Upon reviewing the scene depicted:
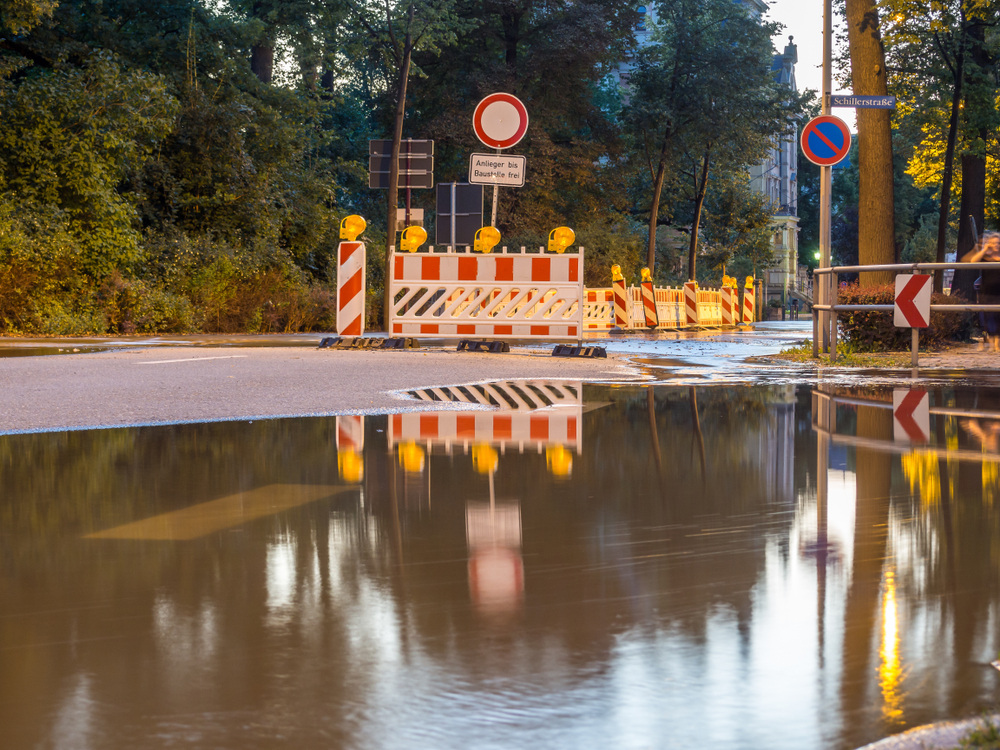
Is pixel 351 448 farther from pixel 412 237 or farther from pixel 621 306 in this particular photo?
pixel 621 306

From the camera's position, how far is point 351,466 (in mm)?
7141

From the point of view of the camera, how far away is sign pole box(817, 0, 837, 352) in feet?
57.2

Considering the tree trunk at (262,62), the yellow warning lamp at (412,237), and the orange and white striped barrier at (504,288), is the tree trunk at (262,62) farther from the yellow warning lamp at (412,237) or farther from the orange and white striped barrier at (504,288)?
the orange and white striped barrier at (504,288)

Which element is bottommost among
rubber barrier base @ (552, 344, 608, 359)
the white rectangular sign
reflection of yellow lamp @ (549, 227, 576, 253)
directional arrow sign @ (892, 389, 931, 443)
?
directional arrow sign @ (892, 389, 931, 443)

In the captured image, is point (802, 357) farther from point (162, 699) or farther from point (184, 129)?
point (184, 129)

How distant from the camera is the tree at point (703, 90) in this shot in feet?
178

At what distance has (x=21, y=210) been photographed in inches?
1024

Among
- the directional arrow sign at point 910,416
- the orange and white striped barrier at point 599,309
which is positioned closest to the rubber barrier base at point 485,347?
the directional arrow sign at point 910,416

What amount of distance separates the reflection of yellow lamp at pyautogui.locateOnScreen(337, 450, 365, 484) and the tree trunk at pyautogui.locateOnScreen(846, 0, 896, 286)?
1576 cm

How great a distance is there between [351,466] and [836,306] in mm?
11086

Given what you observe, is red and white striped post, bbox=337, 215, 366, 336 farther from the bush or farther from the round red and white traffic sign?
the bush

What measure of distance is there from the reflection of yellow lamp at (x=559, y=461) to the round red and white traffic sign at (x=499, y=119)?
42.5 feet

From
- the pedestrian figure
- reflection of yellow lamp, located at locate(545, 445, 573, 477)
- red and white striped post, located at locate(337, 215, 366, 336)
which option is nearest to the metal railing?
the pedestrian figure

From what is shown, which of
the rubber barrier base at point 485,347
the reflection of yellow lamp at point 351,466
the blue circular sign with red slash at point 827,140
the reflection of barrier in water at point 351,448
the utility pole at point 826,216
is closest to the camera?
the reflection of yellow lamp at point 351,466
